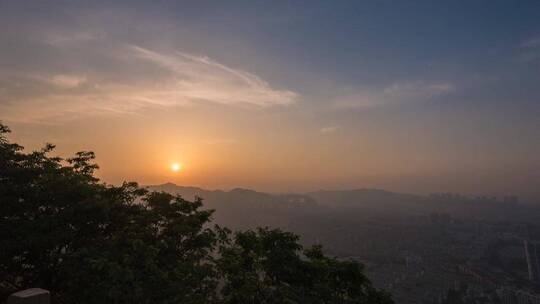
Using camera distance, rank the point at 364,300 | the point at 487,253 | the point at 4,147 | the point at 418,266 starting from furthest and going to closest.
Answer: the point at 487,253, the point at 418,266, the point at 4,147, the point at 364,300

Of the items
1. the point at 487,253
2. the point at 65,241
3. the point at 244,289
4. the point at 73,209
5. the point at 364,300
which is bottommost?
the point at 487,253

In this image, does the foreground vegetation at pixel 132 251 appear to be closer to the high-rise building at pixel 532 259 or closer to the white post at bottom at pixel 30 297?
the white post at bottom at pixel 30 297

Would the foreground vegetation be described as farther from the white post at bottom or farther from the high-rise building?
the high-rise building

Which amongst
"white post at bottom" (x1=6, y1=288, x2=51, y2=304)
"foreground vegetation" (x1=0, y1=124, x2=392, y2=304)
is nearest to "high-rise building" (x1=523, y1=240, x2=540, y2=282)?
"foreground vegetation" (x1=0, y1=124, x2=392, y2=304)

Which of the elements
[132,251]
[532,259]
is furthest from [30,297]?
[532,259]

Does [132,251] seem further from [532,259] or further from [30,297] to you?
[532,259]

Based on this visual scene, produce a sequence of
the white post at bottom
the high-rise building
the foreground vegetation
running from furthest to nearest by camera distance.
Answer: the high-rise building, the foreground vegetation, the white post at bottom

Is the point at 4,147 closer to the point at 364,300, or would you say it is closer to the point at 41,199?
the point at 41,199

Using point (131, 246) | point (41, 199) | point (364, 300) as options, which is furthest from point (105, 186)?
point (364, 300)
